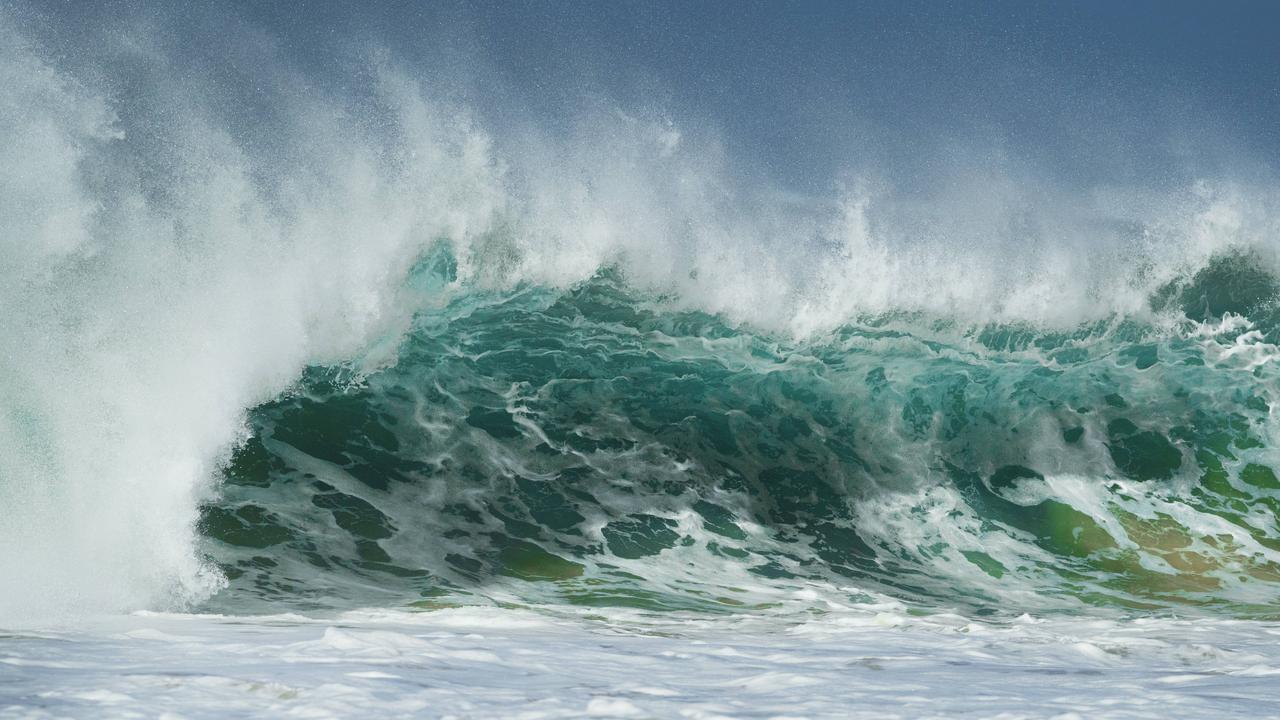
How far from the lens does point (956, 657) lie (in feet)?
14.2

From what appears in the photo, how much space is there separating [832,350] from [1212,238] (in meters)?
5.77

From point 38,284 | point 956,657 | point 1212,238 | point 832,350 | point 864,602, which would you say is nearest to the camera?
point 956,657

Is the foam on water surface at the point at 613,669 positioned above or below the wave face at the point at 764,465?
below

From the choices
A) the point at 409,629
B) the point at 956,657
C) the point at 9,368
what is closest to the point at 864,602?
the point at 956,657

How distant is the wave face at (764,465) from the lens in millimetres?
6824

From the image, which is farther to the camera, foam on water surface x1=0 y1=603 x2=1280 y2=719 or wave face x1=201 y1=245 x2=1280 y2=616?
wave face x1=201 y1=245 x2=1280 y2=616

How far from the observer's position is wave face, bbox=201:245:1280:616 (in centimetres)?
682

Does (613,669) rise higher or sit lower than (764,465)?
lower

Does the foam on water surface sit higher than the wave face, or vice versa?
the wave face

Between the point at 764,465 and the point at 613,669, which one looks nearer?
the point at 613,669

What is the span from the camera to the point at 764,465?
9.23m

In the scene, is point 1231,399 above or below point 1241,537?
above

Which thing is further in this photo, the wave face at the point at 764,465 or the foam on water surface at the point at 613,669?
the wave face at the point at 764,465

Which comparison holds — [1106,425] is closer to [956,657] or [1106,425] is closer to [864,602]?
[864,602]
